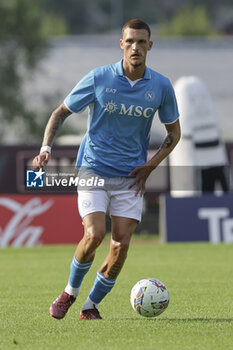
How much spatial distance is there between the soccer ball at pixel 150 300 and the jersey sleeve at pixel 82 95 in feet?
5.90

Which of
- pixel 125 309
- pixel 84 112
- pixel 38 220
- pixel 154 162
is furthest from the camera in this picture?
pixel 84 112

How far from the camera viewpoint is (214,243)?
65.1ft

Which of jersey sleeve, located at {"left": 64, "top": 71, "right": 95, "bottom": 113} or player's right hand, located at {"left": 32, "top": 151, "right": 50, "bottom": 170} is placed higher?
jersey sleeve, located at {"left": 64, "top": 71, "right": 95, "bottom": 113}

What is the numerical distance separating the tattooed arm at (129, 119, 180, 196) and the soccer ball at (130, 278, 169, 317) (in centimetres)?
93

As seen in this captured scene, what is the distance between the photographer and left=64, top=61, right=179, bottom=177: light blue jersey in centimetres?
813

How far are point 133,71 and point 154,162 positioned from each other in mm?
851

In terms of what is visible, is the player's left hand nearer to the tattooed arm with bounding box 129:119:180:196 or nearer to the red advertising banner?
the tattooed arm with bounding box 129:119:180:196

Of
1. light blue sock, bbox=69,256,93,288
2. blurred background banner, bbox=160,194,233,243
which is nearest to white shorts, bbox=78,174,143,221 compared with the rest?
light blue sock, bbox=69,256,93,288

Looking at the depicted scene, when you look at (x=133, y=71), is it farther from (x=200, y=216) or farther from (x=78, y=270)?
(x=200, y=216)

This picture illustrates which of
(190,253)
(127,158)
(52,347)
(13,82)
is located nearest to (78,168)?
(127,158)

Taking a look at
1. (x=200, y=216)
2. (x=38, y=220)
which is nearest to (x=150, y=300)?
(x=200, y=216)

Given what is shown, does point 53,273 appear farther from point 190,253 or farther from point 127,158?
point 127,158

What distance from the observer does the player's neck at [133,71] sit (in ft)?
26.6

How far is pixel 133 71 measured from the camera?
813 centimetres
